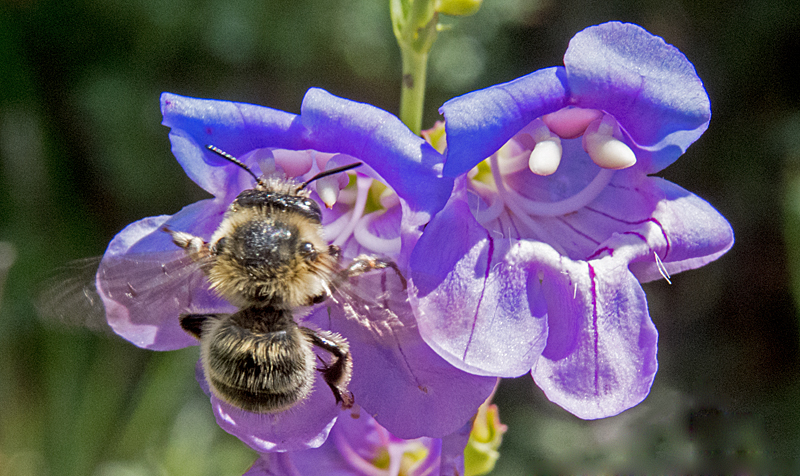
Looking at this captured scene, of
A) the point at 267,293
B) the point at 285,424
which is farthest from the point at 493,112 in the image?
the point at 285,424

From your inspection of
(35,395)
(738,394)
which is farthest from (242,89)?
(738,394)

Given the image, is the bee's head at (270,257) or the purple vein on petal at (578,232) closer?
the bee's head at (270,257)

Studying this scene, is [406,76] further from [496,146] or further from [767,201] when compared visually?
[767,201]

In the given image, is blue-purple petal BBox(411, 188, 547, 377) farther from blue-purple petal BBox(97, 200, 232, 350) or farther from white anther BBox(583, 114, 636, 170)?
blue-purple petal BBox(97, 200, 232, 350)

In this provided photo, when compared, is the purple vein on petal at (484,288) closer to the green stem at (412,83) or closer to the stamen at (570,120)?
the stamen at (570,120)

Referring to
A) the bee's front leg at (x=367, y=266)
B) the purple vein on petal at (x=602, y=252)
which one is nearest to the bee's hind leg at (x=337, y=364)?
the bee's front leg at (x=367, y=266)

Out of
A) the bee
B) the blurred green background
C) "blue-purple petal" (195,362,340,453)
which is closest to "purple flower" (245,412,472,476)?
"blue-purple petal" (195,362,340,453)
